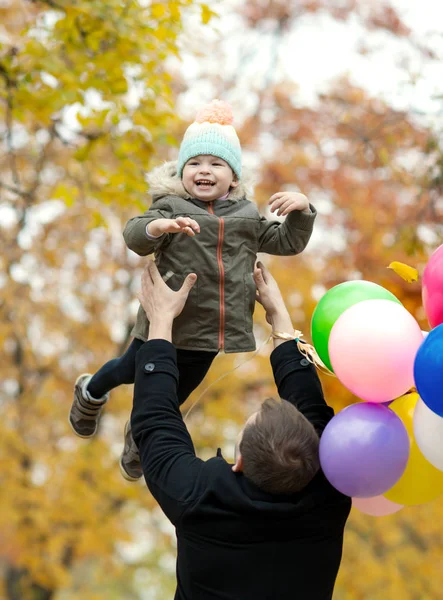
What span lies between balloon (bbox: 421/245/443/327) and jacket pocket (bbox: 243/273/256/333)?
72cm

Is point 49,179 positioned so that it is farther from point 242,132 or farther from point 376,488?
point 376,488

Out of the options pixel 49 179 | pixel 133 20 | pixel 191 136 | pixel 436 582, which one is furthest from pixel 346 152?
pixel 191 136

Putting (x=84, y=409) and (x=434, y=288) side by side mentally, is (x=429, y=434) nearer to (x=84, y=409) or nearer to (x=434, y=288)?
(x=434, y=288)

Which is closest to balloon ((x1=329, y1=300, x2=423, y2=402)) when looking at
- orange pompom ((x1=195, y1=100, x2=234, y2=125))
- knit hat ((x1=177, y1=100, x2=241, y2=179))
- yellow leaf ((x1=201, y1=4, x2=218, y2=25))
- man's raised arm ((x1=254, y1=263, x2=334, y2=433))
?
man's raised arm ((x1=254, y1=263, x2=334, y2=433))

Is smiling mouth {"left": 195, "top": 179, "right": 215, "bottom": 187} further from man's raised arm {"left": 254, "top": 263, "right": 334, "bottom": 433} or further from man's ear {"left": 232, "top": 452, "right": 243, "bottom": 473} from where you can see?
man's ear {"left": 232, "top": 452, "right": 243, "bottom": 473}

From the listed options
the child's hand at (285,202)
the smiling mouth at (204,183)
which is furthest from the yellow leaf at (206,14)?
the child's hand at (285,202)

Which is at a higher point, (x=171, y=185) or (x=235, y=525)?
(x=171, y=185)

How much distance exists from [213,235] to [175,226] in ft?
1.02

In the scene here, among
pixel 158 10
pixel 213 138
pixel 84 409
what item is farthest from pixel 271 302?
pixel 158 10

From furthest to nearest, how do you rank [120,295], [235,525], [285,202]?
[120,295] < [285,202] < [235,525]

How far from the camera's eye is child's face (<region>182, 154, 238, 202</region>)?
288 centimetres

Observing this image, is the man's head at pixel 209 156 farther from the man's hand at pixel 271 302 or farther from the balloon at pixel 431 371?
the balloon at pixel 431 371

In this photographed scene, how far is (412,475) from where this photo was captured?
2650 mm

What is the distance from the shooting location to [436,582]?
10.6m
